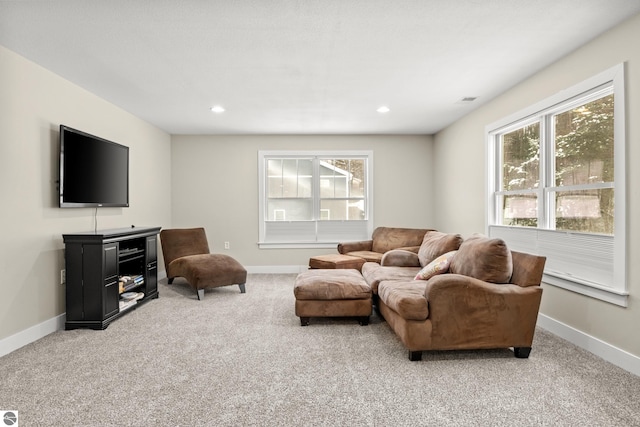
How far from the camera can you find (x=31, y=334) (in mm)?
3098

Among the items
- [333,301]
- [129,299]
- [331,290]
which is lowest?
[129,299]

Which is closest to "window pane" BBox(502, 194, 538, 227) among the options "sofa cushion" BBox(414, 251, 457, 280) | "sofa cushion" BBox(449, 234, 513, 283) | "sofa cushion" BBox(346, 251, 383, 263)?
"sofa cushion" BBox(414, 251, 457, 280)

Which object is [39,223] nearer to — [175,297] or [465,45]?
[175,297]

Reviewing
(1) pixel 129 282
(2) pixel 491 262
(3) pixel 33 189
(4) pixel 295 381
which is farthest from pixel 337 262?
(3) pixel 33 189

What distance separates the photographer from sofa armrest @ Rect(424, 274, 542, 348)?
2.62 m

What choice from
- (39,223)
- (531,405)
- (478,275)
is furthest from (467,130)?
(39,223)

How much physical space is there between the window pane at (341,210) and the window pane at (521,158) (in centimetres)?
263

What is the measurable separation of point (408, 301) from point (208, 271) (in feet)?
9.44

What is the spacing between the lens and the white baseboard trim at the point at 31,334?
2848mm

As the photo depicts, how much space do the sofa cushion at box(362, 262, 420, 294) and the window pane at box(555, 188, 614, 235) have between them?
4.85 feet

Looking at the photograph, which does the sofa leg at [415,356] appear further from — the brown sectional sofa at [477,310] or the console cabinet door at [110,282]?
the console cabinet door at [110,282]

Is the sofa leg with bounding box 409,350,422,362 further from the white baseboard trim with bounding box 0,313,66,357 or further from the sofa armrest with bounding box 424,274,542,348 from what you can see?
the white baseboard trim with bounding box 0,313,66,357

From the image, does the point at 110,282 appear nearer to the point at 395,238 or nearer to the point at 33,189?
the point at 33,189

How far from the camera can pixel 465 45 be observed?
2.90m
